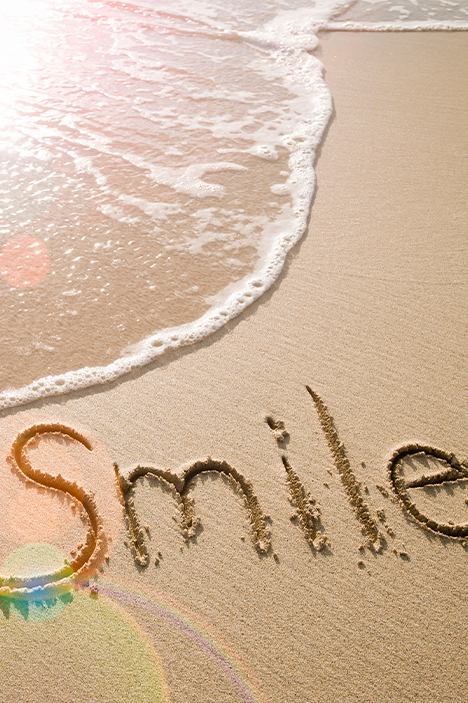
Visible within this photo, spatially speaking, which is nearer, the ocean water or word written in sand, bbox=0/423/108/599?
word written in sand, bbox=0/423/108/599

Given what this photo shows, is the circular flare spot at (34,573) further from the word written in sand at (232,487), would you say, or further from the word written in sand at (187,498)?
the word written in sand at (187,498)

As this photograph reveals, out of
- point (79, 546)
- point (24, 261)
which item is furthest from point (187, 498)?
point (24, 261)

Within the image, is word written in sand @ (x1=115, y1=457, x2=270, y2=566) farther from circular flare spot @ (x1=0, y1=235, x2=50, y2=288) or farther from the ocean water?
circular flare spot @ (x1=0, y1=235, x2=50, y2=288)

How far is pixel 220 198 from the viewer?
3377mm

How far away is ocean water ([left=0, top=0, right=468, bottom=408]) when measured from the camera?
8.47ft

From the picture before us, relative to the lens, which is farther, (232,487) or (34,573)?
(232,487)

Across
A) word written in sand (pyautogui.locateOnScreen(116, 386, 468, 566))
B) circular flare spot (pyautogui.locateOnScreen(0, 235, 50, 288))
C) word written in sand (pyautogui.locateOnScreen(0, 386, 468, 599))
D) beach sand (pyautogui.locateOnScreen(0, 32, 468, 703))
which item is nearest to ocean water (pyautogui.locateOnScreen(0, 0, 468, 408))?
circular flare spot (pyautogui.locateOnScreen(0, 235, 50, 288))

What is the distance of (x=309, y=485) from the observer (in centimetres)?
196

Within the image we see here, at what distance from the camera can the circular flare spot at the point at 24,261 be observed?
2.76 metres

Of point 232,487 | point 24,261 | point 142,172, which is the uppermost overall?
point 142,172

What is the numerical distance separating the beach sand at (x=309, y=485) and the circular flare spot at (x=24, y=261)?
0.83 metres

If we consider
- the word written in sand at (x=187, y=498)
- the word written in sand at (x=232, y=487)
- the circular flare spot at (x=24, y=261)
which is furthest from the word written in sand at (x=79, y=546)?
the circular flare spot at (x=24, y=261)

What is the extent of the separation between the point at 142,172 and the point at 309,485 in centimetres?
250

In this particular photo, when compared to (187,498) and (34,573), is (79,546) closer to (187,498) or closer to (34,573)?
(34,573)
